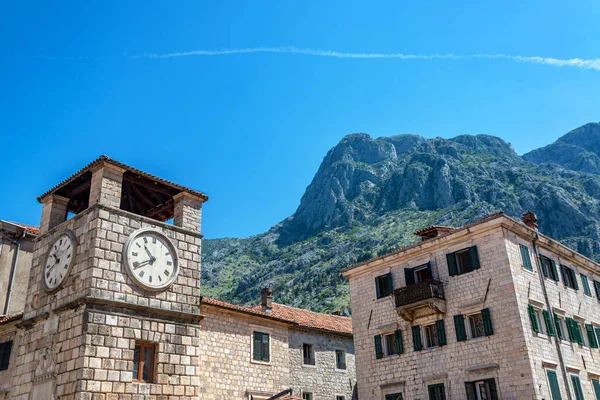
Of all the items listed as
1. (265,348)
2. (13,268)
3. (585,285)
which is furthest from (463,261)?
(13,268)

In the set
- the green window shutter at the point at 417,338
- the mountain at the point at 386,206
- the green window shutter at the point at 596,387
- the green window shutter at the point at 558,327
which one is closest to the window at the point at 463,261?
the green window shutter at the point at 417,338

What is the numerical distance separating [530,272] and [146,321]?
1870 cm

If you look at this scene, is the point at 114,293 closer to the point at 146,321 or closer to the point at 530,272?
the point at 146,321

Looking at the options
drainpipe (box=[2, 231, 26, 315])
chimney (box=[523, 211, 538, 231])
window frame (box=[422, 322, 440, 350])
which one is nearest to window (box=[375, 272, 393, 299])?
window frame (box=[422, 322, 440, 350])

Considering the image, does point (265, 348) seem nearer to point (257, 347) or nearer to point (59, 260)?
point (257, 347)

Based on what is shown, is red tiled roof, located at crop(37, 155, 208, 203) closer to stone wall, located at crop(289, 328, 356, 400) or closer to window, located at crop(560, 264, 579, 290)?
stone wall, located at crop(289, 328, 356, 400)

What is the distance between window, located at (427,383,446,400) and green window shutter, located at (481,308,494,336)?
3.38 meters

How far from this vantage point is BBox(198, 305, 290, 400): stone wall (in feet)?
75.7

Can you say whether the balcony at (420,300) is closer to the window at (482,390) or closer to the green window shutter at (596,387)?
the window at (482,390)

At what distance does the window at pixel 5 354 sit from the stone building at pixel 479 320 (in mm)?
17045

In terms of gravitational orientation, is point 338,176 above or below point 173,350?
above

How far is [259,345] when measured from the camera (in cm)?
2600

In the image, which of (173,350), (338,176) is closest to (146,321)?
(173,350)

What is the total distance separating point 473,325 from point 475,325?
9 centimetres
